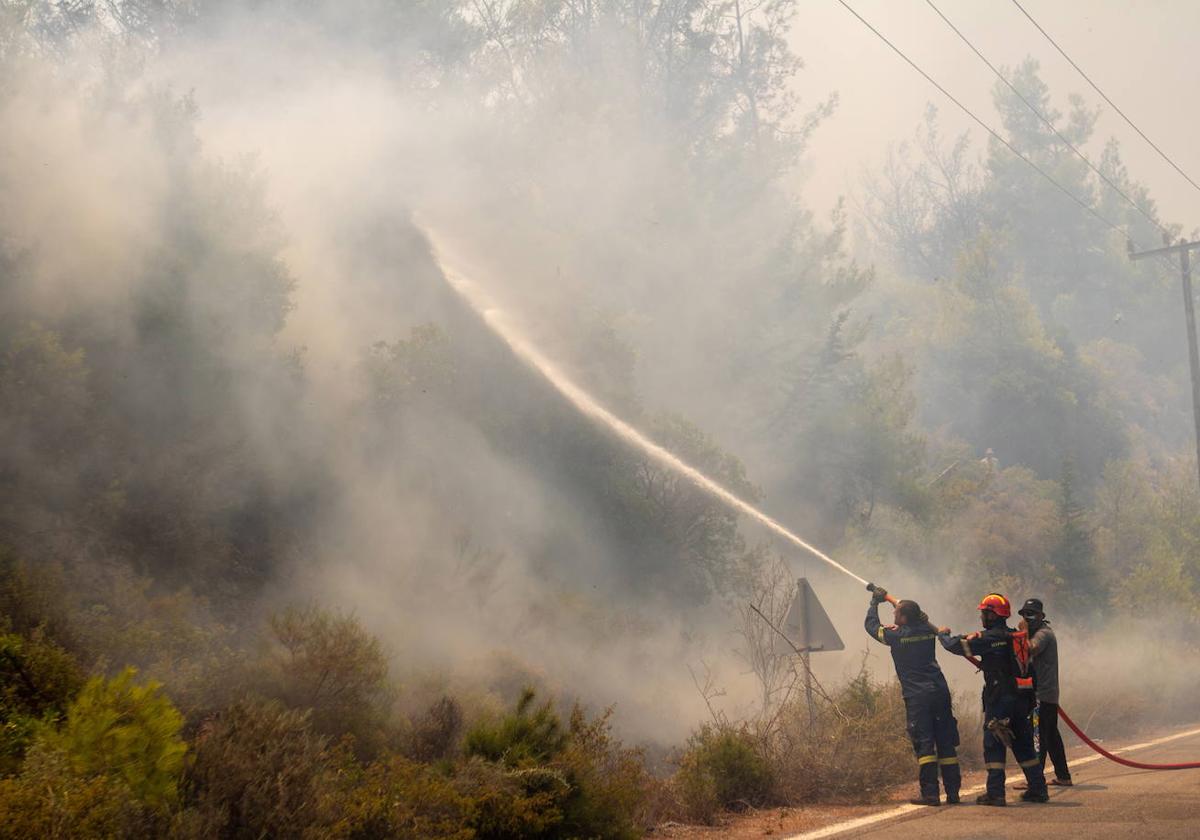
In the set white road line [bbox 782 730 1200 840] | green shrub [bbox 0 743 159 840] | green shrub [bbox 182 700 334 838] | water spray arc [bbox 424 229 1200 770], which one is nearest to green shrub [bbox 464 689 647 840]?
green shrub [bbox 182 700 334 838]

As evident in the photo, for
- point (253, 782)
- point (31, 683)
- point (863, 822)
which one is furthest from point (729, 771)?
point (31, 683)

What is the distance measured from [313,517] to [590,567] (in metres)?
5.51

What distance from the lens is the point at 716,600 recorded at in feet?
69.4

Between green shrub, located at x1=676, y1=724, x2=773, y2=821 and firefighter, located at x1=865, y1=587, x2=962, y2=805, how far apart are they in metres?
1.23

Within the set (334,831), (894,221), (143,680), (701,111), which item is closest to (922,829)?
(334,831)

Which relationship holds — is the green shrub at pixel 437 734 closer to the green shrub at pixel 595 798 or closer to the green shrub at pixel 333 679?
the green shrub at pixel 333 679

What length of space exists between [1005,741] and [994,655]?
0.73m

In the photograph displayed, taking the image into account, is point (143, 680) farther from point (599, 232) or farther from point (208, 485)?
point (599, 232)

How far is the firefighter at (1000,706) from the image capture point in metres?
9.39

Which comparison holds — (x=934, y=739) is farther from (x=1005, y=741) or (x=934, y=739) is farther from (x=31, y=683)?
(x=31, y=683)

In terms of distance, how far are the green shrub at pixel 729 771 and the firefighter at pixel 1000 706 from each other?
1.69 metres

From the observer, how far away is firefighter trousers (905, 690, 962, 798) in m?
9.57

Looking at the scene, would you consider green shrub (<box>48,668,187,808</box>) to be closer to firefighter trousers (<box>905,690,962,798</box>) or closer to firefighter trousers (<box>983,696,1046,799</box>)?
firefighter trousers (<box>905,690,962,798</box>)

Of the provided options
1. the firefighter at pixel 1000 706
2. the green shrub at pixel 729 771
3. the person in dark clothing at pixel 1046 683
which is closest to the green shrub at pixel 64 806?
the green shrub at pixel 729 771
